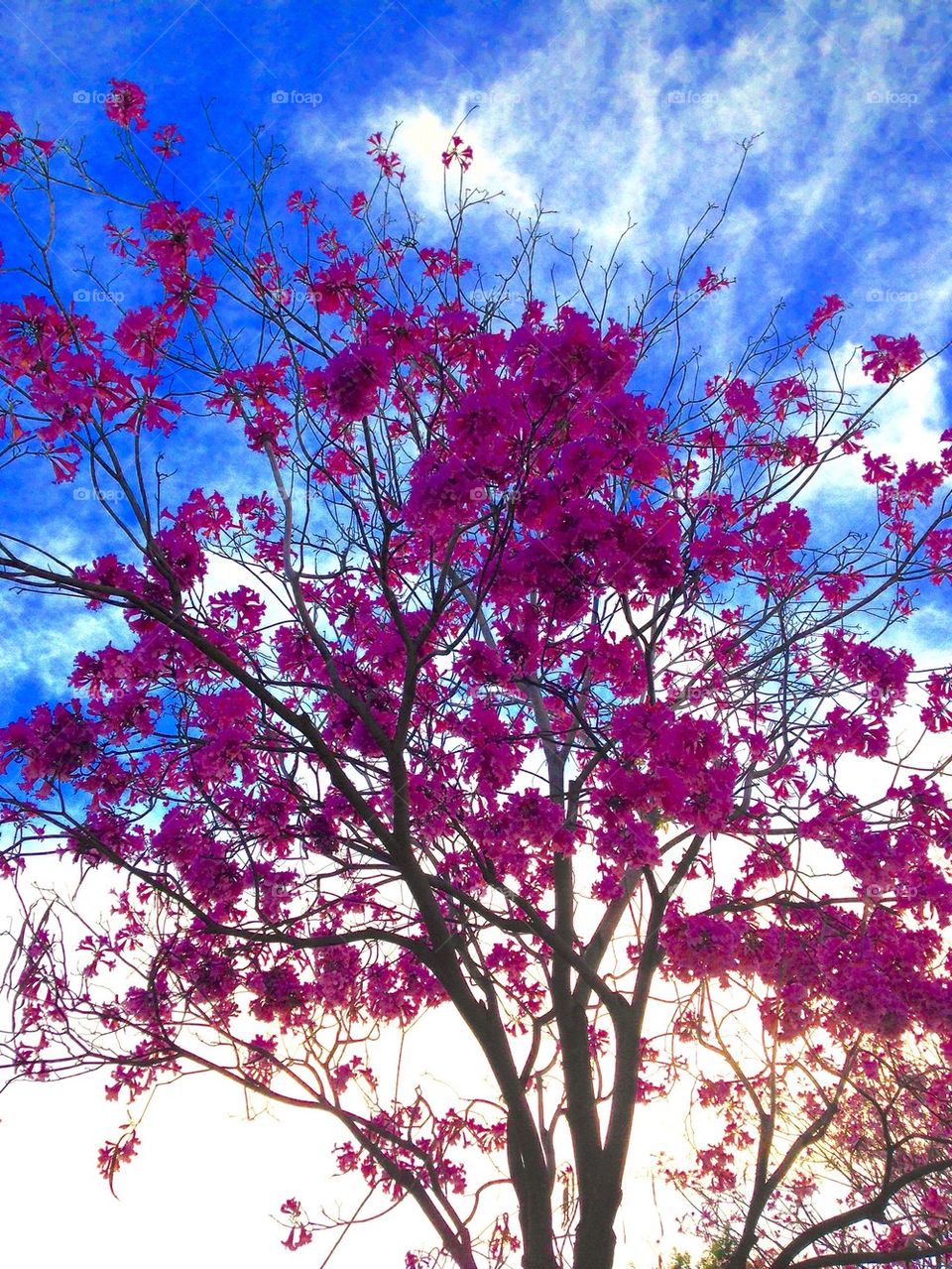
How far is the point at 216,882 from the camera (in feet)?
14.2

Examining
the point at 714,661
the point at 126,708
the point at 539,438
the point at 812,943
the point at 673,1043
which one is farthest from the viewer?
the point at 673,1043

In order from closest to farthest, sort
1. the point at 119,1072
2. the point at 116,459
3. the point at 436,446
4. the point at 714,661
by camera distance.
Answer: the point at 116,459 < the point at 436,446 < the point at 714,661 < the point at 119,1072

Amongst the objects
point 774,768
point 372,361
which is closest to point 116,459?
point 372,361

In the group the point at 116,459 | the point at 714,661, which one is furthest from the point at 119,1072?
the point at 714,661

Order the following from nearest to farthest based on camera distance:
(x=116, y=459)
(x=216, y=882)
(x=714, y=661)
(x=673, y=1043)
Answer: (x=116, y=459), (x=216, y=882), (x=714, y=661), (x=673, y=1043)

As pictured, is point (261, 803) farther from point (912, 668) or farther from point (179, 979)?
point (912, 668)

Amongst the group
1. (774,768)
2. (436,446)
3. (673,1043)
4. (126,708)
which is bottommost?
(673,1043)

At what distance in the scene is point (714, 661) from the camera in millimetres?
5395

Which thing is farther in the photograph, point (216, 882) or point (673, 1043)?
point (673, 1043)

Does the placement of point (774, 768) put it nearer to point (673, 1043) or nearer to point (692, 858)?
point (692, 858)

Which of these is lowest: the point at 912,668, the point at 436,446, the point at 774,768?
the point at 774,768

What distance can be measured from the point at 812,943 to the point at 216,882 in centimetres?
370

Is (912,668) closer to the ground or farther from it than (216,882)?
farther from it

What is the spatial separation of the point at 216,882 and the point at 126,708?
116cm
